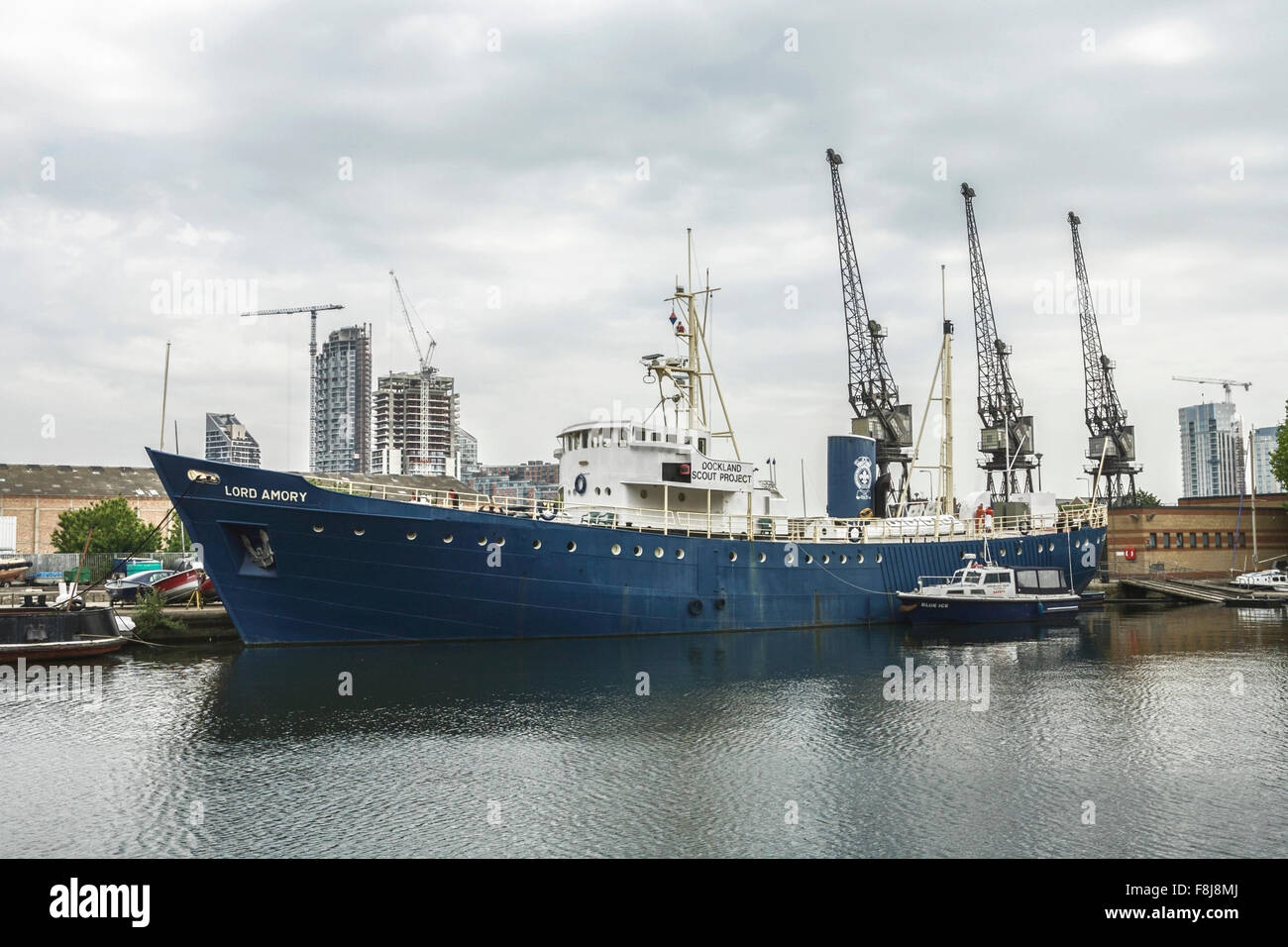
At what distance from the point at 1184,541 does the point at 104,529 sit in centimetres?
7891

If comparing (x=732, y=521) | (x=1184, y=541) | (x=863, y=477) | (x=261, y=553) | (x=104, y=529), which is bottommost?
(x=1184, y=541)

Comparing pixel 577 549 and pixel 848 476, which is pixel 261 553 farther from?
pixel 848 476

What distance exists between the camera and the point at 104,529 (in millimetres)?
69062

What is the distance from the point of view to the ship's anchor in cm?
3100

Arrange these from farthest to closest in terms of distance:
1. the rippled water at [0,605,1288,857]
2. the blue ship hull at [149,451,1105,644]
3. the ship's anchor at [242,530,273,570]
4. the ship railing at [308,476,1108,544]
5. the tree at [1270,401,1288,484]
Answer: the tree at [1270,401,1288,484] < the ship railing at [308,476,1108,544] < the ship's anchor at [242,530,273,570] < the blue ship hull at [149,451,1105,644] < the rippled water at [0,605,1288,857]

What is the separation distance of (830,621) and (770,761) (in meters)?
23.4

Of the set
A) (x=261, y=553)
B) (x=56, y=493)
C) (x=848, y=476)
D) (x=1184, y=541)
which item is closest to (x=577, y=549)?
(x=261, y=553)

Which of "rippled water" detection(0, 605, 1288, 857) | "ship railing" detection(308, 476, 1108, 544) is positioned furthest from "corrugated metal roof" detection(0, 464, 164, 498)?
"rippled water" detection(0, 605, 1288, 857)

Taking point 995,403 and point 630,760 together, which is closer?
point 630,760

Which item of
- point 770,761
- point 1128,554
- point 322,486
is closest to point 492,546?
point 322,486

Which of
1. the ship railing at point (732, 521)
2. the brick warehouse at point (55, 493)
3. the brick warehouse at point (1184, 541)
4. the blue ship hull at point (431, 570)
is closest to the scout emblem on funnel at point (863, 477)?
the ship railing at point (732, 521)

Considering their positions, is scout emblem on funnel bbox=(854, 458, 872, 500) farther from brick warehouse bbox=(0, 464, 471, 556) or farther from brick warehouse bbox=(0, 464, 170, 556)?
brick warehouse bbox=(0, 464, 170, 556)

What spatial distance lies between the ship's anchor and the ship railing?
8.50 feet
